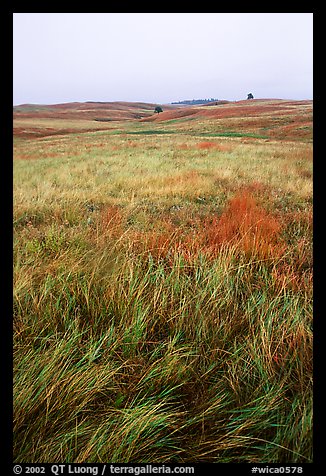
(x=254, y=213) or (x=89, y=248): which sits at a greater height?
(x=254, y=213)

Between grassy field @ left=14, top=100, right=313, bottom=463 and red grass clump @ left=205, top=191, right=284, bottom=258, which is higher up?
red grass clump @ left=205, top=191, right=284, bottom=258

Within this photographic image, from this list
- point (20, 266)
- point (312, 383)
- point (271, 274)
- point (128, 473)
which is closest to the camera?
point (128, 473)

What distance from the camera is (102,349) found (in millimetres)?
1854

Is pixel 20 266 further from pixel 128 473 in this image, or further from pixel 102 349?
pixel 128 473

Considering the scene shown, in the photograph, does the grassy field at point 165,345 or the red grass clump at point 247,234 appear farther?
the red grass clump at point 247,234

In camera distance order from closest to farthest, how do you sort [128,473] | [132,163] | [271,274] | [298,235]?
[128,473] → [271,274] → [298,235] → [132,163]

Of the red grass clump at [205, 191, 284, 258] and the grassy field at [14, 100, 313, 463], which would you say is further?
the red grass clump at [205, 191, 284, 258]

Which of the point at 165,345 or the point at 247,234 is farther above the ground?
the point at 247,234

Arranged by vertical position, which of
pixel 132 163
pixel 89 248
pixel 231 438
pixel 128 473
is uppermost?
pixel 132 163

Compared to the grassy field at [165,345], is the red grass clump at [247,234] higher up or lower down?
higher up

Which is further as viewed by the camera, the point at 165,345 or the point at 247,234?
the point at 247,234
